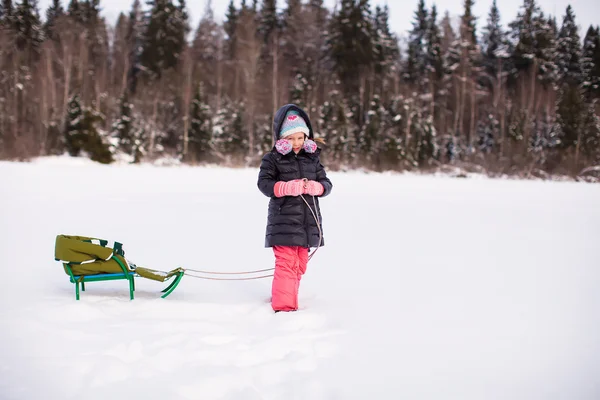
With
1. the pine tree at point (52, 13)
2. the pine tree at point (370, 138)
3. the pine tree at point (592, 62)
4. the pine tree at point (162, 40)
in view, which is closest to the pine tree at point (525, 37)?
the pine tree at point (592, 62)

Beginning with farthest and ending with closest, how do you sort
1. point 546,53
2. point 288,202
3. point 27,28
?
point 546,53, point 27,28, point 288,202

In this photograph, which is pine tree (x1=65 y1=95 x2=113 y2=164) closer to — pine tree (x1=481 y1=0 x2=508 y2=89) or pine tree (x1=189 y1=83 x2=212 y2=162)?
pine tree (x1=189 y1=83 x2=212 y2=162)

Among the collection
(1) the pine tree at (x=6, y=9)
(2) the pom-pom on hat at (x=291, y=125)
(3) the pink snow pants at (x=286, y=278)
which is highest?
(1) the pine tree at (x=6, y=9)

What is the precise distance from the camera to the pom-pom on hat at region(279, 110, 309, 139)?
3.31m

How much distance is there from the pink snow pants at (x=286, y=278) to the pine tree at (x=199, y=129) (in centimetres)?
2429

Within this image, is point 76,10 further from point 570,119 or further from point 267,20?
point 570,119

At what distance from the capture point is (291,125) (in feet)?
10.9

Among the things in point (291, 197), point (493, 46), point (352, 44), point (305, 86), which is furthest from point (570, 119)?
point (291, 197)

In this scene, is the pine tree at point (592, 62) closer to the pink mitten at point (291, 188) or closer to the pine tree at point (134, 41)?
the pine tree at point (134, 41)

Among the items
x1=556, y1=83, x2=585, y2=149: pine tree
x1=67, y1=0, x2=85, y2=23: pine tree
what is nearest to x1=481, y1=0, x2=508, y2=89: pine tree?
x1=556, y1=83, x2=585, y2=149: pine tree

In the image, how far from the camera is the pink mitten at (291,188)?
313 centimetres

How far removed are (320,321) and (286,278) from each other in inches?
16.1

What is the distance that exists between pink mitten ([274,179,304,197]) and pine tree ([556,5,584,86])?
118ft

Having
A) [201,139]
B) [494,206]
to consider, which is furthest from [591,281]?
[201,139]
